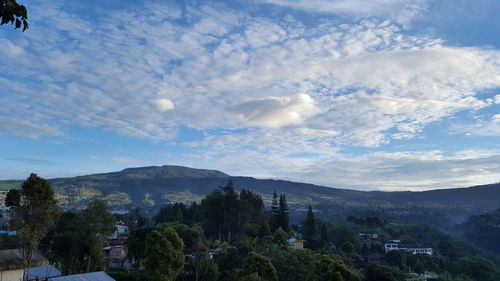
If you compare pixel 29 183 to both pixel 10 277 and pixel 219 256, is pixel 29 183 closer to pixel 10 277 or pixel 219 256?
pixel 10 277

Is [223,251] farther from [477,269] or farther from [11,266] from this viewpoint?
[477,269]

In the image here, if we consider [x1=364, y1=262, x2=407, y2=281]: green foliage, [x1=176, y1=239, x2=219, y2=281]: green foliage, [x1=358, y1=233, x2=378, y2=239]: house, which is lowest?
[x1=358, y1=233, x2=378, y2=239]: house

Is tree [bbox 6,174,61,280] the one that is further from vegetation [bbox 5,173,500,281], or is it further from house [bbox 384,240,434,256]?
house [bbox 384,240,434,256]

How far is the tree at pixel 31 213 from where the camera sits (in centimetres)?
2144

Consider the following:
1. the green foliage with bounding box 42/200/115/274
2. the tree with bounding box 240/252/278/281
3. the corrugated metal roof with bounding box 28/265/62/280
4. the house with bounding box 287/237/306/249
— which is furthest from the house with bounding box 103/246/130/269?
the tree with bounding box 240/252/278/281

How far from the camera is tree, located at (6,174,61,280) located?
21.4m

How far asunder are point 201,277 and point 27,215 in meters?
18.9

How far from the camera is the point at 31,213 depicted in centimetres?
2184

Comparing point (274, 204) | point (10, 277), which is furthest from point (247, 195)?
point (10, 277)

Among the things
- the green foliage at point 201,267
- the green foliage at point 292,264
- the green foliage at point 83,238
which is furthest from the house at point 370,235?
the green foliage at point 83,238

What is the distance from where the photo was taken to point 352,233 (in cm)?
7494

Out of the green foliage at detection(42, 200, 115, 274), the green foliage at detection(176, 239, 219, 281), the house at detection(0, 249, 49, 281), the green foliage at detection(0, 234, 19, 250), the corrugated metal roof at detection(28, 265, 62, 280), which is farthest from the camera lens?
the green foliage at detection(0, 234, 19, 250)

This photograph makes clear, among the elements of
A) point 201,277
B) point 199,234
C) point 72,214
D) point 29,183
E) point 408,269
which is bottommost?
point 408,269

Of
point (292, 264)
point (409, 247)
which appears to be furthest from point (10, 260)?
point (409, 247)
